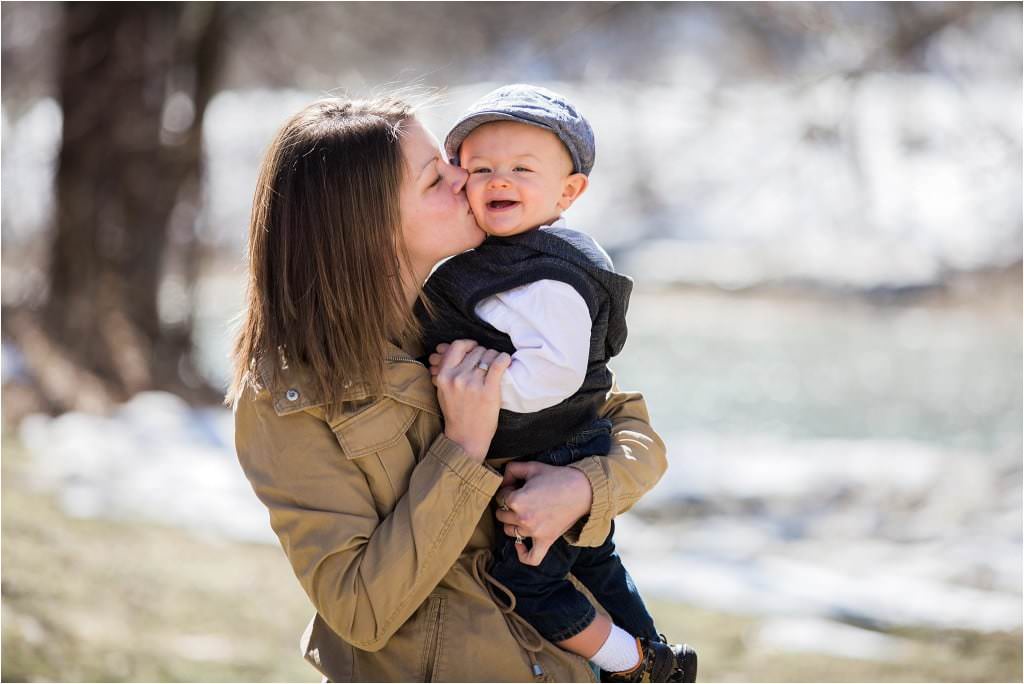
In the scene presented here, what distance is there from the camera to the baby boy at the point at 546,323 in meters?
2.05

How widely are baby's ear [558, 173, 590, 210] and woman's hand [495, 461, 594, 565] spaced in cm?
54

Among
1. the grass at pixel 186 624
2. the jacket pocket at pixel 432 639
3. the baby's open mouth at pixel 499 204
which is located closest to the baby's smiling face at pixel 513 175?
the baby's open mouth at pixel 499 204

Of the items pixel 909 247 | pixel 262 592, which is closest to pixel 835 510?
pixel 909 247

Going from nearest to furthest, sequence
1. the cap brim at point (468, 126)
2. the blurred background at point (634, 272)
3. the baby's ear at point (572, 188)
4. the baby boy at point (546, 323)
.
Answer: the baby boy at point (546, 323) < the cap brim at point (468, 126) < the baby's ear at point (572, 188) < the blurred background at point (634, 272)

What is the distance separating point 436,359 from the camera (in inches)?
80.7

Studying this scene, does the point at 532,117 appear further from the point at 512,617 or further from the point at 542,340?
the point at 512,617

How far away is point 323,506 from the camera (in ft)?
6.13

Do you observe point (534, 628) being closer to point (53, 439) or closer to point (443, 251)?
point (443, 251)

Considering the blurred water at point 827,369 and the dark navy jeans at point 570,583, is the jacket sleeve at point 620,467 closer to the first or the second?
the dark navy jeans at point 570,583

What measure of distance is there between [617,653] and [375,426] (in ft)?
2.12

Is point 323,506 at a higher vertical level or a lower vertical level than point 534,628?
higher

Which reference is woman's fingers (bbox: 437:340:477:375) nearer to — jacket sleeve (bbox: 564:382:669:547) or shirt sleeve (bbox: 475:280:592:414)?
shirt sleeve (bbox: 475:280:592:414)

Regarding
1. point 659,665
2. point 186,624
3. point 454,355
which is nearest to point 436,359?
point 454,355

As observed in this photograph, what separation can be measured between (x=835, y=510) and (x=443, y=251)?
16.3ft
